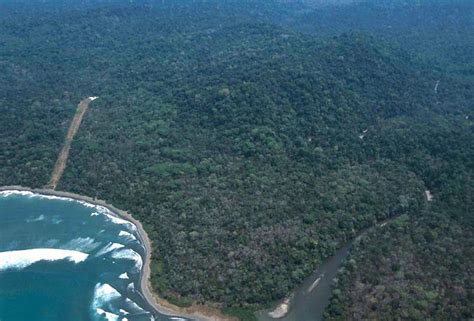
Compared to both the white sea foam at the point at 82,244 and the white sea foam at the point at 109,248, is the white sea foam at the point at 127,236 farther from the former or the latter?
the white sea foam at the point at 82,244

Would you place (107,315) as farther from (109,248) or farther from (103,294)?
(109,248)

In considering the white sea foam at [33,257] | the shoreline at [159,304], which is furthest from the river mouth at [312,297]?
the white sea foam at [33,257]

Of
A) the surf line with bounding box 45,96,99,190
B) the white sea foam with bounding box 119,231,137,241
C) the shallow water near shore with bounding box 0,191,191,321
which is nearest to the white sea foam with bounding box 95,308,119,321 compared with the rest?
the shallow water near shore with bounding box 0,191,191,321

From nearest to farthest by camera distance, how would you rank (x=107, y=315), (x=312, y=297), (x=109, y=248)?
(x=107, y=315) → (x=312, y=297) → (x=109, y=248)

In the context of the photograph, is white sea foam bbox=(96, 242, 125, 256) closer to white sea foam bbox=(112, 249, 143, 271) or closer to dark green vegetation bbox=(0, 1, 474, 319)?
white sea foam bbox=(112, 249, 143, 271)

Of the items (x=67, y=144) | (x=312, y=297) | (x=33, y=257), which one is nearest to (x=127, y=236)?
(x=33, y=257)

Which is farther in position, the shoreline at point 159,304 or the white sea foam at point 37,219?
the white sea foam at point 37,219

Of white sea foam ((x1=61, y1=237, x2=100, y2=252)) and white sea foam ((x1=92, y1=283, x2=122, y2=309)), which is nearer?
white sea foam ((x1=92, y1=283, x2=122, y2=309))

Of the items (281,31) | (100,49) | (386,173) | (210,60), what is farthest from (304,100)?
(100,49)
